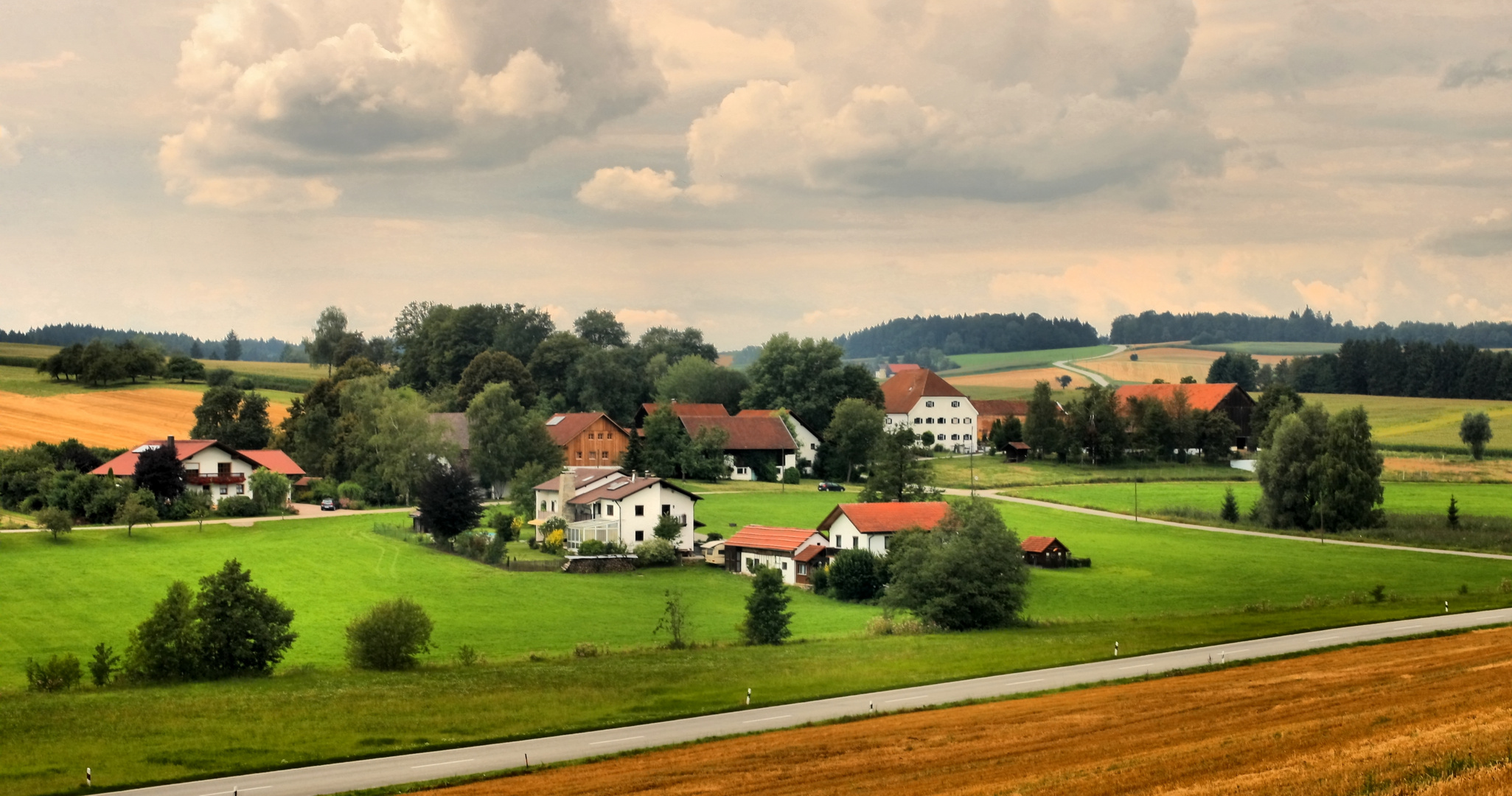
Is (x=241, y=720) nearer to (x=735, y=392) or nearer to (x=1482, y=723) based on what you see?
(x=1482, y=723)

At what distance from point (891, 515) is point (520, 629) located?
2086 cm

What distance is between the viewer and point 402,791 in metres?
22.1

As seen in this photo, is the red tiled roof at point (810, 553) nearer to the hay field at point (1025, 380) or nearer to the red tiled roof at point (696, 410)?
the red tiled roof at point (696, 410)

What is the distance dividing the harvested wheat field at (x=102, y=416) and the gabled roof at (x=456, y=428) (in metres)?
19.4

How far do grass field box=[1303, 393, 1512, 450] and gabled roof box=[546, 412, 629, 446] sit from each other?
58632mm

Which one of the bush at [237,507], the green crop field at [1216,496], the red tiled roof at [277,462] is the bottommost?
the green crop field at [1216,496]

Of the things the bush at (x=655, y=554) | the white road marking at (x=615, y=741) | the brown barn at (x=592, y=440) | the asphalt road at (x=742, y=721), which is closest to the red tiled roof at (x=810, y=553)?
the bush at (x=655, y=554)

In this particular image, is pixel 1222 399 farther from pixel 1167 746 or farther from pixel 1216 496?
pixel 1167 746

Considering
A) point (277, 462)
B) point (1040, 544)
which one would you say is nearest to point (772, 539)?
point (1040, 544)

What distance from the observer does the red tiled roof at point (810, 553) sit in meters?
58.1

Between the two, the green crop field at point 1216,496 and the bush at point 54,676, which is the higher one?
the green crop field at point 1216,496

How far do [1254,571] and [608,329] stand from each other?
295ft

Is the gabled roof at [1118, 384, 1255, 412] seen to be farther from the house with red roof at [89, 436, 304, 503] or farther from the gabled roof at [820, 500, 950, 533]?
the house with red roof at [89, 436, 304, 503]

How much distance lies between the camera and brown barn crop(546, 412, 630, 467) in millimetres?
93375
